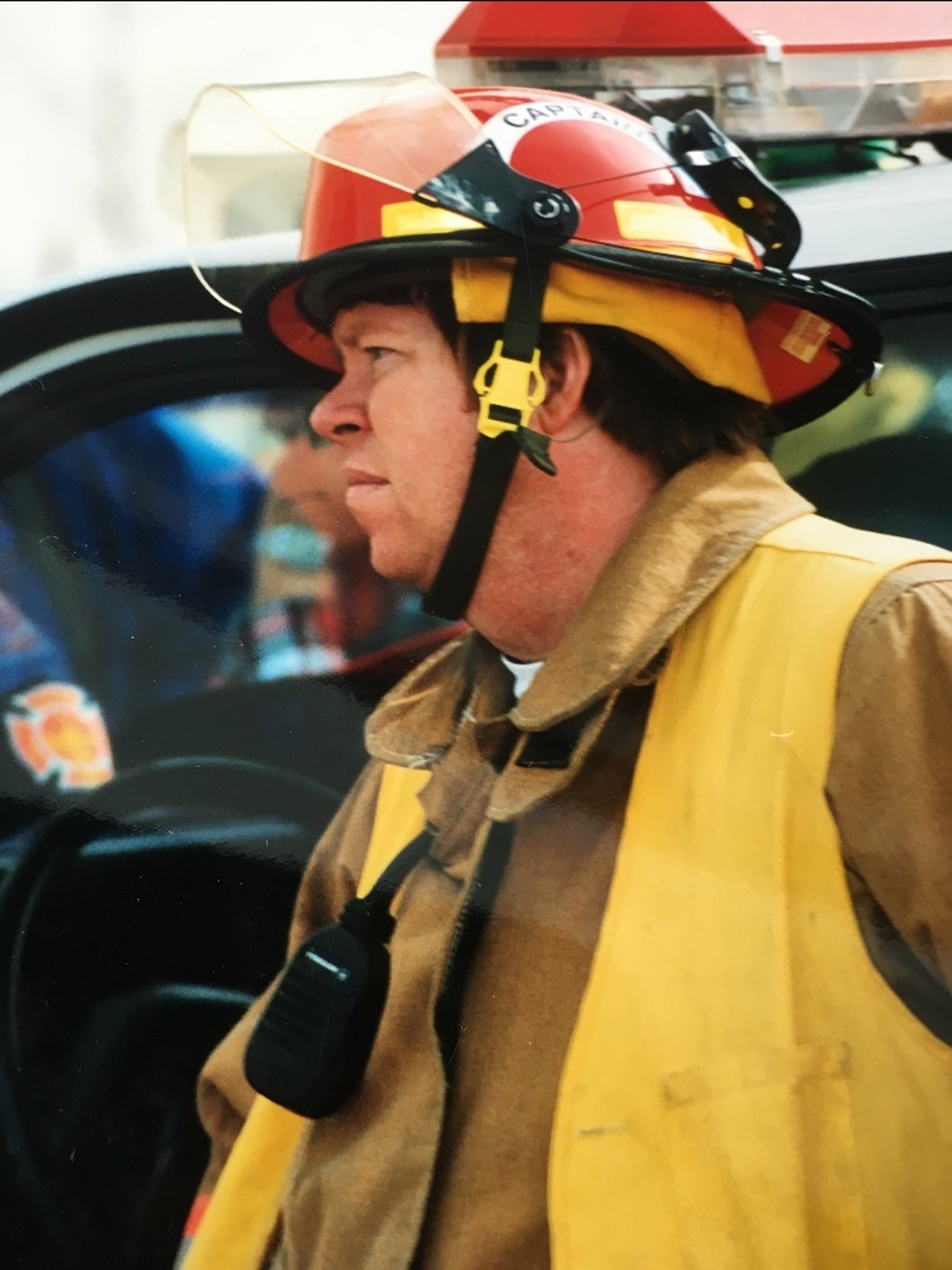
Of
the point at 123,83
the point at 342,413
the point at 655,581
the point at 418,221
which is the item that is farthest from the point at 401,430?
the point at 123,83

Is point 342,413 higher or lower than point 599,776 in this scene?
higher

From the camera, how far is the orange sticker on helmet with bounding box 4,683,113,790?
1395 millimetres

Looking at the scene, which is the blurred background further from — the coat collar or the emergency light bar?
the coat collar

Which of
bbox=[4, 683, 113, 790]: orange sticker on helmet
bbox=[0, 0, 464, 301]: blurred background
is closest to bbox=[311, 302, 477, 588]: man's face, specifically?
bbox=[0, 0, 464, 301]: blurred background

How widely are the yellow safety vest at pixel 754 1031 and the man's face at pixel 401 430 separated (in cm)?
36

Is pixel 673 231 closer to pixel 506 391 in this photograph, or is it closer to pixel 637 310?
pixel 637 310

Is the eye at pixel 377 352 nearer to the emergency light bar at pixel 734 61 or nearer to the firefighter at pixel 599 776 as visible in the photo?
the firefighter at pixel 599 776

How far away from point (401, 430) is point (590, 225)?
29 centimetres

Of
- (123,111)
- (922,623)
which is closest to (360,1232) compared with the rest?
(922,623)

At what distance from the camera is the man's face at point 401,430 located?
53.9 inches

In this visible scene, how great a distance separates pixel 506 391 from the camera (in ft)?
4.32

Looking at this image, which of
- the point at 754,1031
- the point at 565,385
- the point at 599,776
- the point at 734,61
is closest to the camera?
the point at 754,1031

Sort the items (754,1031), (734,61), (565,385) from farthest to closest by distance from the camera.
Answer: (734,61)
(565,385)
(754,1031)

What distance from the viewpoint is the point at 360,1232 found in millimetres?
1328
